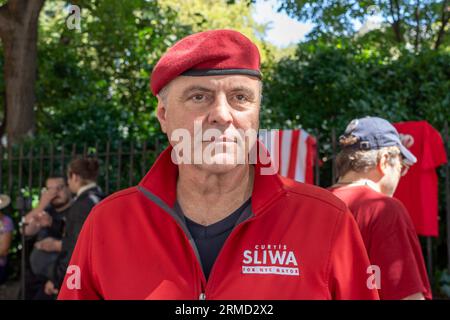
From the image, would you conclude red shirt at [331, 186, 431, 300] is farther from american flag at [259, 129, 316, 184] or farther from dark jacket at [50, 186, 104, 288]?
american flag at [259, 129, 316, 184]

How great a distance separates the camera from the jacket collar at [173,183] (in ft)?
6.47

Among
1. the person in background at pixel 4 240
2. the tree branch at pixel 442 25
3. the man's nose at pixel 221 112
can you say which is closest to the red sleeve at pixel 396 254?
the man's nose at pixel 221 112

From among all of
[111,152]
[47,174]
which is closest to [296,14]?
[111,152]

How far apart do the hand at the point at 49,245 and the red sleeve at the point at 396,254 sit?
176 inches

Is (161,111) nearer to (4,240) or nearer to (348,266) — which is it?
(348,266)

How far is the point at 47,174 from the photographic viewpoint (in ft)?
30.8

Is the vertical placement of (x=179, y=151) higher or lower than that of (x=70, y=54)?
lower

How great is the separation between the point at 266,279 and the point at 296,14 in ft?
28.4

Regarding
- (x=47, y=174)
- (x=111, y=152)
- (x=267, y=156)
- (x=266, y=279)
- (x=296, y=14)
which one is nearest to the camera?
(x=266, y=279)

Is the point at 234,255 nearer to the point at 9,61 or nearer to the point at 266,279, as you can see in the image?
the point at 266,279

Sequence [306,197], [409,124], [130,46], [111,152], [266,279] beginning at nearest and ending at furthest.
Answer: [266,279], [306,197], [409,124], [111,152], [130,46]

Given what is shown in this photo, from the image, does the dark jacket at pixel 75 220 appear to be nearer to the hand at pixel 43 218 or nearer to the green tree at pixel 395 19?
the hand at pixel 43 218

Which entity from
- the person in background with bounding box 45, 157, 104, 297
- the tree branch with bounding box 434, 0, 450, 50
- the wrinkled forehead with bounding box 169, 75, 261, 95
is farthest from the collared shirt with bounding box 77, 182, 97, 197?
the tree branch with bounding box 434, 0, 450, 50

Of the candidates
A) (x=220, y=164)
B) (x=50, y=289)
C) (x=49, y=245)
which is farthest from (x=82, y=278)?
(x=49, y=245)
